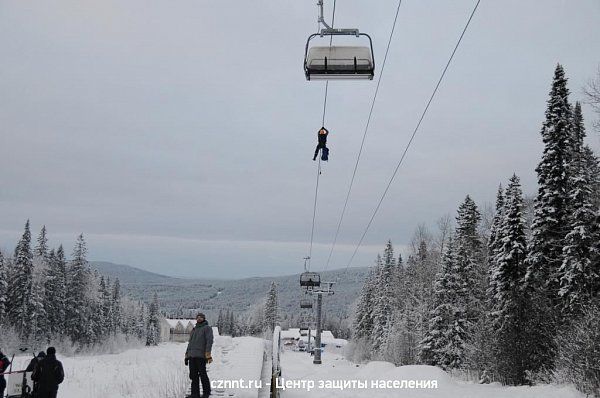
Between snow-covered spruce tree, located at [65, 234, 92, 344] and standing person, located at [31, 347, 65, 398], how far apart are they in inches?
2407

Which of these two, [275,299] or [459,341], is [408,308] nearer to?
→ [459,341]

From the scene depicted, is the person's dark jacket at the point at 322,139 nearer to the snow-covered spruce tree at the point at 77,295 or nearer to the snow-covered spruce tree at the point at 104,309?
the snow-covered spruce tree at the point at 77,295

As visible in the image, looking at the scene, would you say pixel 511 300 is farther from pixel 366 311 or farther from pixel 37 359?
pixel 366 311

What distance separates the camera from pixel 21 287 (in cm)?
5931

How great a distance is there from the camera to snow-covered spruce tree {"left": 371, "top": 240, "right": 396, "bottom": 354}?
199 ft

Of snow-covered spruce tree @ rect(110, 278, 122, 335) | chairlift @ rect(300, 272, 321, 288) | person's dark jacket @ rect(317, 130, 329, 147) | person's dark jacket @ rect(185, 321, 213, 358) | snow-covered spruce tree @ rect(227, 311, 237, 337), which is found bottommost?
snow-covered spruce tree @ rect(227, 311, 237, 337)

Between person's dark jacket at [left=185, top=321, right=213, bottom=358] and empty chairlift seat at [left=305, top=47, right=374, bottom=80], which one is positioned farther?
person's dark jacket at [left=185, top=321, right=213, bottom=358]

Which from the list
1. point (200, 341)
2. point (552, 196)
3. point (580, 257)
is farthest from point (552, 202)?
point (200, 341)

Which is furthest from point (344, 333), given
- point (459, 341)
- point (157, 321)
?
point (459, 341)

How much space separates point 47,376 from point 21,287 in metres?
54.9

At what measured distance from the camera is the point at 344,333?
157 m

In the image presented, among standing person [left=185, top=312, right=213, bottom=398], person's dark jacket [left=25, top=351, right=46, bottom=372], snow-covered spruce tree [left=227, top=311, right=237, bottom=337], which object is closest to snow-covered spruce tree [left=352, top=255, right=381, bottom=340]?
standing person [left=185, top=312, right=213, bottom=398]

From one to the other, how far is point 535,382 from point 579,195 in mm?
9778

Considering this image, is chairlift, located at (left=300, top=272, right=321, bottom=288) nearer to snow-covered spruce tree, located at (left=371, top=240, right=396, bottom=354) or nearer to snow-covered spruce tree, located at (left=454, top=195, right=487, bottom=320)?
snow-covered spruce tree, located at (left=454, top=195, right=487, bottom=320)
